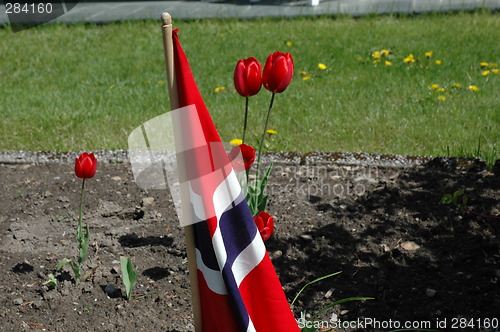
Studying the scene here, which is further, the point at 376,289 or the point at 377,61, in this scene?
the point at 377,61

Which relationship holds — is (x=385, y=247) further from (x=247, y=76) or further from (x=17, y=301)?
(x=17, y=301)

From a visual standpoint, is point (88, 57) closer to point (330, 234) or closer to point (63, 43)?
point (63, 43)

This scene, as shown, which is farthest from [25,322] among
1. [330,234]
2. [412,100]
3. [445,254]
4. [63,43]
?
[63,43]

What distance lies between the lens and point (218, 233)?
2.20 meters

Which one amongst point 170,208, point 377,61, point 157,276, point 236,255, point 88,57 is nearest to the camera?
point 236,255

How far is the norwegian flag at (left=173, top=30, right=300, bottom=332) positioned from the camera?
215 cm

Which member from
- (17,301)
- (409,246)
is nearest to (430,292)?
(409,246)

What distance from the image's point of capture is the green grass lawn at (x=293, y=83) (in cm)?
498

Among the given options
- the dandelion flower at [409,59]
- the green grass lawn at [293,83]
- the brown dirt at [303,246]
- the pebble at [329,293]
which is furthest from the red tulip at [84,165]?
the dandelion flower at [409,59]

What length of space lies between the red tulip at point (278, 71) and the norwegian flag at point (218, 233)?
0.61 meters

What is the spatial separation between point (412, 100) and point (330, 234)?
8.29 feet

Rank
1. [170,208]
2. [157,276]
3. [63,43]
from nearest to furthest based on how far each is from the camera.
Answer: [157,276]
[170,208]
[63,43]

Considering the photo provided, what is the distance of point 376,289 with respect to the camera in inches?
117

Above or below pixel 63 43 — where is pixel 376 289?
below
